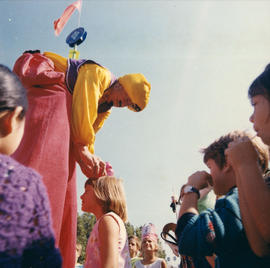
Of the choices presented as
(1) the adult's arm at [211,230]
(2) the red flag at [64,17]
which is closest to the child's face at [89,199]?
(1) the adult's arm at [211,230]

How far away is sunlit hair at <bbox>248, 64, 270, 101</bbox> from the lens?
1422 millimetres

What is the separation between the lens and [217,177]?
1.66 metres

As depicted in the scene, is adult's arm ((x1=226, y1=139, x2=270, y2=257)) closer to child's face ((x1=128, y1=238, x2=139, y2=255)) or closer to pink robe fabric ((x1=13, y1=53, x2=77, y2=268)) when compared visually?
pink robe fabric ((x1=13, y1=53, x2=77, y2=268))

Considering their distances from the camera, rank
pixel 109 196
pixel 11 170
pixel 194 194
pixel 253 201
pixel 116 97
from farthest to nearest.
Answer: pixel 116 97
pixel 109 196
pixel 194 194
pixel 253 201
pixel 11 170

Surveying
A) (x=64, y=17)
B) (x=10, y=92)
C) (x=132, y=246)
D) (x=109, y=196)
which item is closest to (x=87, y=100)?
(x=109, y=196)

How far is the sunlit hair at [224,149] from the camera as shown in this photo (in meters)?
1.74

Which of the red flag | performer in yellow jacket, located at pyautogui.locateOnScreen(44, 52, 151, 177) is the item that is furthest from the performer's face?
the red flag

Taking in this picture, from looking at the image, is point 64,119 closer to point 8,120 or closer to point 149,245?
point 8,120

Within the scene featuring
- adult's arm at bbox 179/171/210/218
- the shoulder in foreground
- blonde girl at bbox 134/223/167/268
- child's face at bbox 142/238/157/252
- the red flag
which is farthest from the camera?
child's face at bbox 142/238/157/252

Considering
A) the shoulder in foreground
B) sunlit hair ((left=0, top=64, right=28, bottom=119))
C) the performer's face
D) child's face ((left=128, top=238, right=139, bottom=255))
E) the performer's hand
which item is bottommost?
the shoulder in foreground

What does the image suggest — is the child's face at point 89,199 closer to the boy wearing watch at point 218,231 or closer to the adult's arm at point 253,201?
the boy wearing watch at point 218,231

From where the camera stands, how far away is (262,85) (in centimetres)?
145

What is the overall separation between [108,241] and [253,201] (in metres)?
1.18

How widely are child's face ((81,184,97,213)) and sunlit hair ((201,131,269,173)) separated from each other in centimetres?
113
